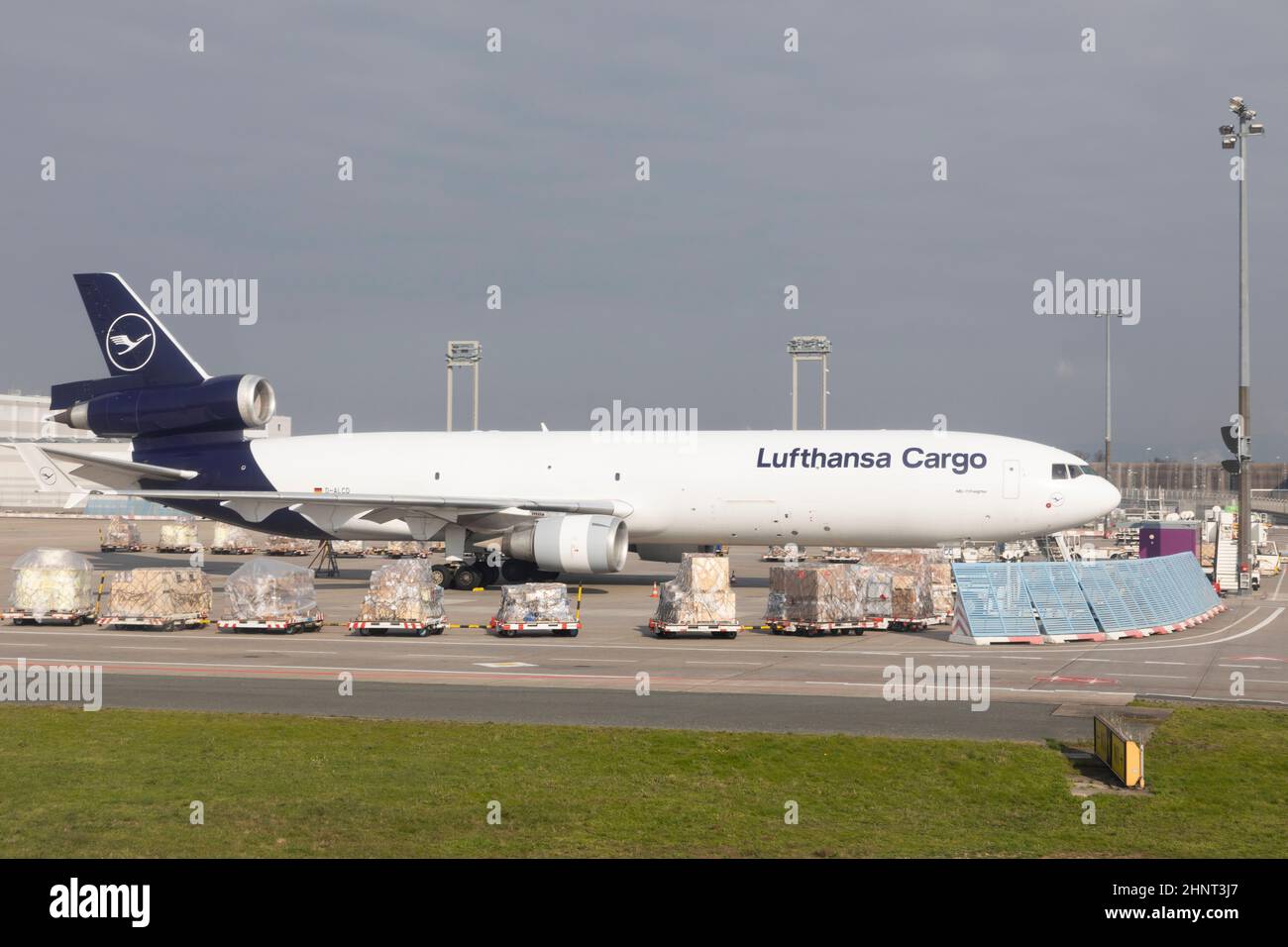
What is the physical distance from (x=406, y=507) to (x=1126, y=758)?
27.0 m

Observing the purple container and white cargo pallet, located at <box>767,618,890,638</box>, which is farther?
the purple container

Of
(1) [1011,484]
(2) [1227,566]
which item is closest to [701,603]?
(1) [1011,484]

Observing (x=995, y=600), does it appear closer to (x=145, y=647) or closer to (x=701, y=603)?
(x=701, y=603)

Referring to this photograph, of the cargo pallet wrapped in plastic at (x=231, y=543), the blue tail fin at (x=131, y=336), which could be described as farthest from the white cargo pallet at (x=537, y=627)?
the cargo pallet wrapped in plastic at (x=231, y=543)

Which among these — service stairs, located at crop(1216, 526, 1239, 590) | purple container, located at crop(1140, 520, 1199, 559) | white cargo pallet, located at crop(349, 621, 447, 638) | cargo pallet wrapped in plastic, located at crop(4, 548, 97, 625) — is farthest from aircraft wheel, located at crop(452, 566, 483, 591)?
service stairs, located at crop(1216, 526, 1239, 590)

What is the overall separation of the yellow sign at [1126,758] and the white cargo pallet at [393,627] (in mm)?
17141

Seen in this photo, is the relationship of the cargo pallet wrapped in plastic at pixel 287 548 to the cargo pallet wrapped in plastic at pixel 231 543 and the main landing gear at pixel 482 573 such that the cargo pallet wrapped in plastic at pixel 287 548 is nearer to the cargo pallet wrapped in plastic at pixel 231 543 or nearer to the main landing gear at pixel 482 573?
the cargo pallet wrapped in plastic at pixel 231 543

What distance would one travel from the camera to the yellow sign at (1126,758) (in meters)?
12.4

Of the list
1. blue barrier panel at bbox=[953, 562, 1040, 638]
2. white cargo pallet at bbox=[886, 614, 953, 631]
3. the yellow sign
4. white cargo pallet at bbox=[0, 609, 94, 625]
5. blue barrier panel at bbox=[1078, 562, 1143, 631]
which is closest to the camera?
the yellow sign

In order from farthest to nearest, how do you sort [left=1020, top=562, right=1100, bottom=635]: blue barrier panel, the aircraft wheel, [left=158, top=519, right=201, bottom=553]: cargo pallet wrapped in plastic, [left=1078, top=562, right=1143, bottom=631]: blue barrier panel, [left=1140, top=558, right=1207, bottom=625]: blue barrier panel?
[left=158, top=519, right=201, bottom=553]: cargo pallet wrapped in plastic → the aircraft wheel → [left=1140, top=558, right=1207, bottom=625]: blue barrier panel → [left=1078, top=562, right=1143, bottom=631]: blue barrier panel → [left=1020, top=562, right=1100, bottom=635]: blue barrier panel

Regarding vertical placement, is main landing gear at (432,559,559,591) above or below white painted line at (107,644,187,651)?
above

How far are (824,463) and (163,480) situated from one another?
21920 mm

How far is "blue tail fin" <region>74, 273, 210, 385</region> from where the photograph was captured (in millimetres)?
40031

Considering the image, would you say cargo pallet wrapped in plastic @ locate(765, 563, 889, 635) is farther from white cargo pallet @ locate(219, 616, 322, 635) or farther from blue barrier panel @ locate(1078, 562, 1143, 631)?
white cargo pallet @ locate(219, 616, 322, 635)
